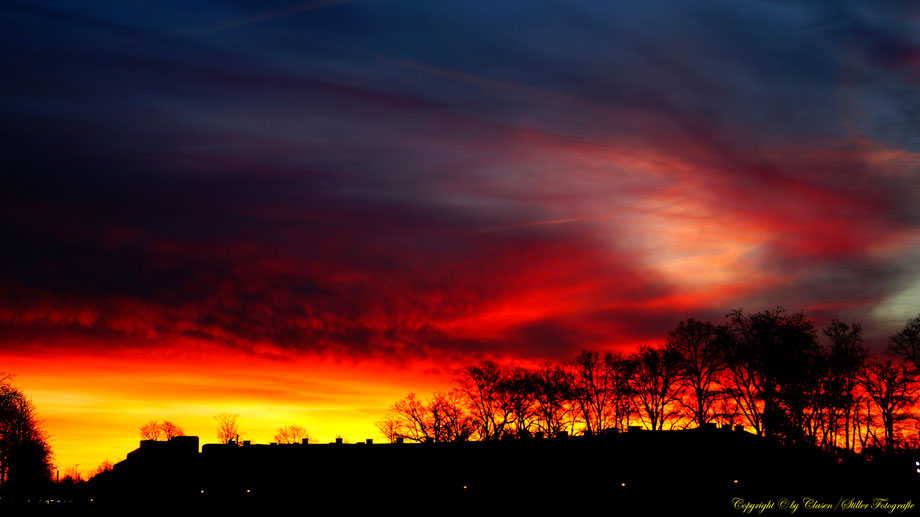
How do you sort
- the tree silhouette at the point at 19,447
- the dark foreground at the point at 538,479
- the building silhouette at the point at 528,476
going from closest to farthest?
the dark foreground at the point at 538,479 < the building silhouette at the point at 528,476 < the tree silhouette at the point at 19,447

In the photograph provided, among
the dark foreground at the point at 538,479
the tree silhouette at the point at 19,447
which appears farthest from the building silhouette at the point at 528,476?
the tree silhouette at the point at 19,447

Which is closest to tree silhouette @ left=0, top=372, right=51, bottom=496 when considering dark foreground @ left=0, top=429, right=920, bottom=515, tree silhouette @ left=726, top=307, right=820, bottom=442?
dark foreground @ left=0, top=429, right=920, bottom=515

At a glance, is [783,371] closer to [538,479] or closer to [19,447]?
[538,479]

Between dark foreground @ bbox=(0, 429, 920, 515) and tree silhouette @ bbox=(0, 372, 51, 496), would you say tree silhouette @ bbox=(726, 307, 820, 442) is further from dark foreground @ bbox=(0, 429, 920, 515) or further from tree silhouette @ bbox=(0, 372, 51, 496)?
tree silhouette @ bbox=(0, 372, 51, 496)

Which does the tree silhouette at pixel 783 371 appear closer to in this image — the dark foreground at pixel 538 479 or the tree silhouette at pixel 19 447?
the dark foreground at pixel 538 479

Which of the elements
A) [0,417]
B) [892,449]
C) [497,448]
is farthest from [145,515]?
[892,449]

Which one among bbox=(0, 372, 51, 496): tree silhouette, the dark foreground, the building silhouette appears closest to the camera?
the dark foreground

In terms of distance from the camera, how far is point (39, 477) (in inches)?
4584

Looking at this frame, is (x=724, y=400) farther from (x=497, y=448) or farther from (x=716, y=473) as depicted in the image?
(x=497, y=448)

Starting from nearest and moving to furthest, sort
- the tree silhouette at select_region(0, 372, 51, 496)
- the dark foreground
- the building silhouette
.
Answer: the dark foreground, the building silhouette, the tree silhouette at select_region(0, 372, 51, 496)

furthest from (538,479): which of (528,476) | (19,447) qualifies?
(19,447)

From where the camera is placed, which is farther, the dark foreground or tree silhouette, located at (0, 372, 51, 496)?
tree silhouette, located at (0, 372, 51, 496)

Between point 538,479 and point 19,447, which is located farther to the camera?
point 19,447

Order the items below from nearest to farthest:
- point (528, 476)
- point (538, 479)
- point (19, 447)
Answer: point (538, 479)
point (528, 476)
point (19, 447)
